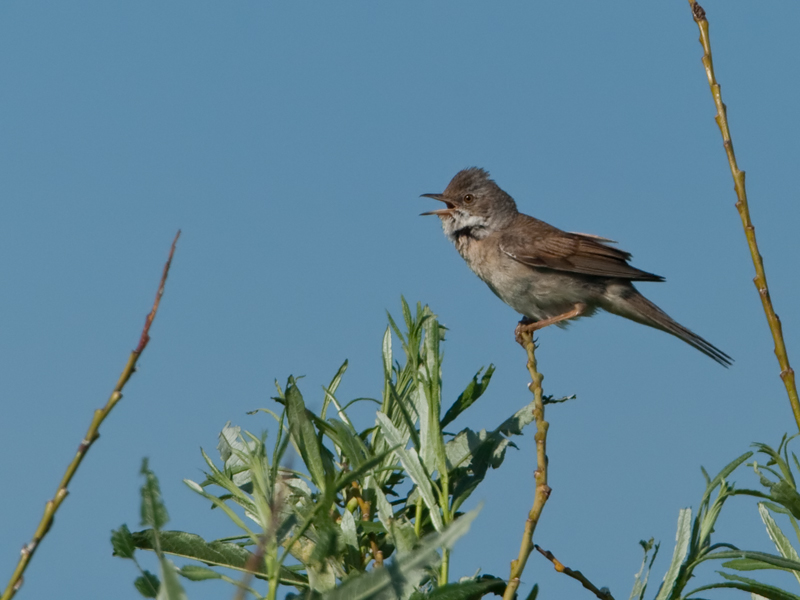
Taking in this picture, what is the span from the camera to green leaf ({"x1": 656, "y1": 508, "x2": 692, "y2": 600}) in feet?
5.87

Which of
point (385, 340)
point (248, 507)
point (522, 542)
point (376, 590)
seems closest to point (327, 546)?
point (376, 590)

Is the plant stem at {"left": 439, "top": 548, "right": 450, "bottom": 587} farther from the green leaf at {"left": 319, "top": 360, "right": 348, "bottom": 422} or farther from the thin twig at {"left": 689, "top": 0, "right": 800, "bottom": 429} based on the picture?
the thin twig at {"left": 689, "top": 0, "right": 800, "bottom": 429}

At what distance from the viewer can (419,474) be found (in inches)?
67.9

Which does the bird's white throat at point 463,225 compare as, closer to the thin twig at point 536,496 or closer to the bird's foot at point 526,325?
the bird's foot at point 526,325

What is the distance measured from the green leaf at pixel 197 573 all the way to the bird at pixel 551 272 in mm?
6348

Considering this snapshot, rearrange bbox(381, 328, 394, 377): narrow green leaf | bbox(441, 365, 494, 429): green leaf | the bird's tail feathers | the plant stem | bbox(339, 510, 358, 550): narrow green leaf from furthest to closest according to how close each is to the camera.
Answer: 1. the bird's tail feathers
2. bbox(381, 328, 394, 377): narrow green leaf
3. bbox(441, 365, 494, 429): green leaf
4. bbox(339, 510, 358, 550): narrow green leaf
5. the plant stem

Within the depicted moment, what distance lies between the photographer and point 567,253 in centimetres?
823

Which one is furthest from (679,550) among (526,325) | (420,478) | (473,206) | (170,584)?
(473,206)

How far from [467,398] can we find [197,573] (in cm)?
83

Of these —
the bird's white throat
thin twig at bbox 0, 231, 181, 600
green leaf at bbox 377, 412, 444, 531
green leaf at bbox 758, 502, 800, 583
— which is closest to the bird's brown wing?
the bird's white throat

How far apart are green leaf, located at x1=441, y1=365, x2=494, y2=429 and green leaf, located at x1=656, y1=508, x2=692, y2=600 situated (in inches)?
20.1

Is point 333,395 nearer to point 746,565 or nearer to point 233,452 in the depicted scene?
point 233,452

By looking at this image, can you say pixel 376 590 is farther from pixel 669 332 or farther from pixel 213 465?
pixel 669 332

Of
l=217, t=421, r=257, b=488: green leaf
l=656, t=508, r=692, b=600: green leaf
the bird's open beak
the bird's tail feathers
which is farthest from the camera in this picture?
the bird's open beak
